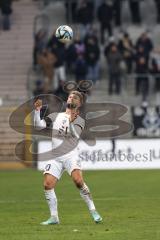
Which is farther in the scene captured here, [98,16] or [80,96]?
[98,16]

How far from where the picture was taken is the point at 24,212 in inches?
758

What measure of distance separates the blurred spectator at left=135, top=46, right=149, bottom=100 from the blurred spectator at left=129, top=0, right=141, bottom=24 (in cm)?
433

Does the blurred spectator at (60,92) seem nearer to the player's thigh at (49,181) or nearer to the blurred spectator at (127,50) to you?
the blurred spectator at (127,50)

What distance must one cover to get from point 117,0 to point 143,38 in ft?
12.0

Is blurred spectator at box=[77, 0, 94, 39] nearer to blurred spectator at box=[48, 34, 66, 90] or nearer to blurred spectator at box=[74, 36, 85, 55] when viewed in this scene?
blurred spectator at box=[74, 36, 85, 55]

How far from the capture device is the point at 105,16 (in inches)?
1534

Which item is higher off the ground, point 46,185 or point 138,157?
point 46,185

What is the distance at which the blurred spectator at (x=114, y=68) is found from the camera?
118ft

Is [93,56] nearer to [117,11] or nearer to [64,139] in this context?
[117,11]

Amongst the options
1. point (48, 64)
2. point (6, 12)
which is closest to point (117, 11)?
point (6, 12)

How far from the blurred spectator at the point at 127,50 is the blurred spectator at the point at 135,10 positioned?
3.41 meters

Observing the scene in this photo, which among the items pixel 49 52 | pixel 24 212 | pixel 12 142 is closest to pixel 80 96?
pixel 24 212

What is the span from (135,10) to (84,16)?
2639 millimetres

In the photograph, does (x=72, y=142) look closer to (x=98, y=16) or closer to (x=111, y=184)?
(x=111, y=184)
